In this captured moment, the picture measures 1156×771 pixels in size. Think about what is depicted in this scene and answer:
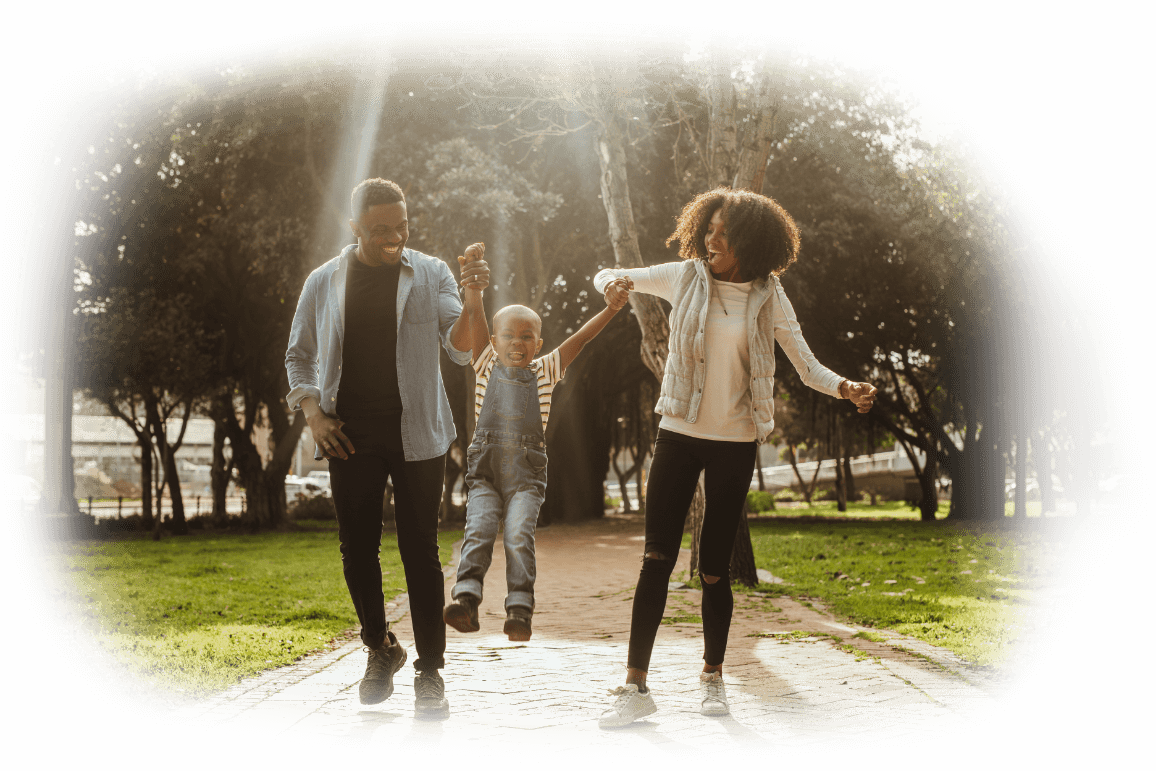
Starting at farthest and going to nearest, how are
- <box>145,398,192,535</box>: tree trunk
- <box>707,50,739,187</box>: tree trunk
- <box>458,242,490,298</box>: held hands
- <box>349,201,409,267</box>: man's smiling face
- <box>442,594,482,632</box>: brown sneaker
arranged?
<box>707,50,739,187</box>: tree trunk
<box>145,398,192,535</box>: tree trunk
<box>349,201,409,267</box>: man's smiling face
<box>458,242,490,298</box>: held hands
<box>442,594,482,632</box>: brown sneaker

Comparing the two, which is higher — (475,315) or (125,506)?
(475,315)

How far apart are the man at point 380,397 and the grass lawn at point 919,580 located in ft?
10.5

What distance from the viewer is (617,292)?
432 centimetres

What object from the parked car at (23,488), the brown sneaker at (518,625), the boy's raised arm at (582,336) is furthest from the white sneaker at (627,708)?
the parked car at (23,488)

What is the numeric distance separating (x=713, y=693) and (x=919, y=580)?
22.4 ft

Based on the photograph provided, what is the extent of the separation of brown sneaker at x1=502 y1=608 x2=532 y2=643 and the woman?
0.79m

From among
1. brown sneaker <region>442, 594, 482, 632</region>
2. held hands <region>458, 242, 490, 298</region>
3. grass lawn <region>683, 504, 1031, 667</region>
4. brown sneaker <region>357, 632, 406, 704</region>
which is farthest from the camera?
grass lawn <region>683, 504, 1031, 667</region>

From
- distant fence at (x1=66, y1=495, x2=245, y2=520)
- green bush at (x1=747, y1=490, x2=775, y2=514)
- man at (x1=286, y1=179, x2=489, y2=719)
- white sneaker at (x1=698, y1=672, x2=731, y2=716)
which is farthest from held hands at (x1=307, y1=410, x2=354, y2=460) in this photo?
green bush at (x1=747, y1=490, x2=775, y2=514)

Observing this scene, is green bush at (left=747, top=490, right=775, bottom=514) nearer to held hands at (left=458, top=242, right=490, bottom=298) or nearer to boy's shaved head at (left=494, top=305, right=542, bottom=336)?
boy's shaved head at (left=494, top=305, right=542, bottom=336)

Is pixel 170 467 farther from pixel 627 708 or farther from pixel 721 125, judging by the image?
pixel 721 125

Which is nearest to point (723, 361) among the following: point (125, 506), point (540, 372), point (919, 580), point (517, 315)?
point (540, 372)

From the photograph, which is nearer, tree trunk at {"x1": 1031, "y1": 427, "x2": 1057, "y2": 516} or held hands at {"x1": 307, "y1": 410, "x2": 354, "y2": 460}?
held hands at {"x1": 307, "y1": 410, "x2": 354, "y2": 460}

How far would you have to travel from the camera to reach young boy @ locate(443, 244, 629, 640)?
3986 millimetres

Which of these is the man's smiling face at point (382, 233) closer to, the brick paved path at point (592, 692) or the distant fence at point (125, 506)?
the brick paved path at point (592, 692)
